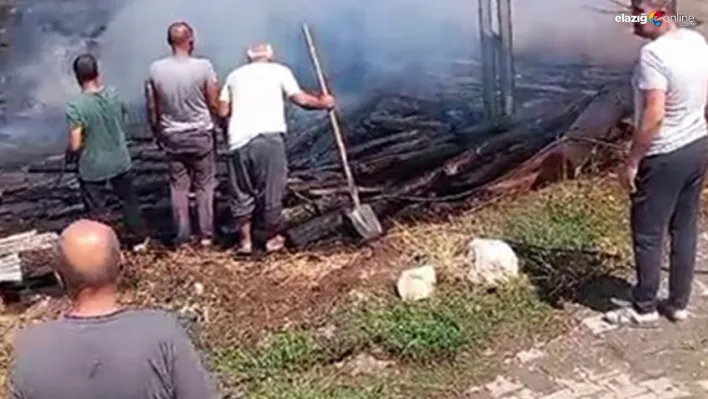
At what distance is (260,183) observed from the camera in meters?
9.34

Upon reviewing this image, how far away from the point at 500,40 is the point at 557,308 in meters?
4.81

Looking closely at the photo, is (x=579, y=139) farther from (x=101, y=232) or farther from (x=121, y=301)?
(x=101, y=232)

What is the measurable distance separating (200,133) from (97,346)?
5.40 m

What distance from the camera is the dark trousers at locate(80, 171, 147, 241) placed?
9.48m

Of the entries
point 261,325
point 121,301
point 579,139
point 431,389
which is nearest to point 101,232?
point 431,389

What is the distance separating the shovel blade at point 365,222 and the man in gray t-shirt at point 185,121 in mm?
993

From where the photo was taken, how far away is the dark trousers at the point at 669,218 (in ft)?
23.0

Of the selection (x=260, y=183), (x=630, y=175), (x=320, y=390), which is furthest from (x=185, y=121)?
(x=630, y=175)

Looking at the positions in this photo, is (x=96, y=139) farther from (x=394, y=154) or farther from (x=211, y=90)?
(x=394, y=154)

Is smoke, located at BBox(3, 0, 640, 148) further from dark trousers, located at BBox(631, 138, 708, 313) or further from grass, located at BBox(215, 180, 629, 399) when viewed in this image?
dark trousers, located at BBox(631, 138, 708, 313)

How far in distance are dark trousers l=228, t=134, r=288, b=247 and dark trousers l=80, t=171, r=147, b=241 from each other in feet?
2.33

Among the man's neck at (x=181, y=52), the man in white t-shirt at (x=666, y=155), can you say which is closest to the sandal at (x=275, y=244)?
the man's neck at (x=181, y=52)

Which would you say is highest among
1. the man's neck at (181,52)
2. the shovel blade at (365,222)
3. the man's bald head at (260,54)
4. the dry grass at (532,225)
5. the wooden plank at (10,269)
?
the man's neck at (181,52)

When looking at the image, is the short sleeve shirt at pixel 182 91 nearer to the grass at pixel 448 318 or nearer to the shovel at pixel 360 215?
the shovel at pixel 360 215
